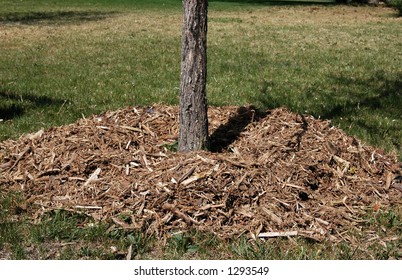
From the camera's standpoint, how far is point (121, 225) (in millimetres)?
4547

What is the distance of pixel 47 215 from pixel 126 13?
24.2m

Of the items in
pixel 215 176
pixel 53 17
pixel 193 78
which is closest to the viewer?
pixel 215 176

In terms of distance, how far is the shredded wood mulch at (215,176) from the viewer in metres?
4.69

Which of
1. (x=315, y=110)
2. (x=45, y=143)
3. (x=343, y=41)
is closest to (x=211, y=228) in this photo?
(x=45, y=143)

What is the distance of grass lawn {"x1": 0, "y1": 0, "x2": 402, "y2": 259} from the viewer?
4367 mm

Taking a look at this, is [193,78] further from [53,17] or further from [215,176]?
[53,17]

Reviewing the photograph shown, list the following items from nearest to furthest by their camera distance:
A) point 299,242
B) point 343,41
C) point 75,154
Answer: point 299,242 < point 75,154 < point 343,41

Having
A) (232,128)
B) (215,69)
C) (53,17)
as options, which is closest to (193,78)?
(232,128)

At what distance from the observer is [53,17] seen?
24359 millimetres

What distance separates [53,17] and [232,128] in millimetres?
20119

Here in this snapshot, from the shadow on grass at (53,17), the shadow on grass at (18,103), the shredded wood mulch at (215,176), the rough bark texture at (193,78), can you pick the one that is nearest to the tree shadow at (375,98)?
the shredded wood mulch at (215,176)

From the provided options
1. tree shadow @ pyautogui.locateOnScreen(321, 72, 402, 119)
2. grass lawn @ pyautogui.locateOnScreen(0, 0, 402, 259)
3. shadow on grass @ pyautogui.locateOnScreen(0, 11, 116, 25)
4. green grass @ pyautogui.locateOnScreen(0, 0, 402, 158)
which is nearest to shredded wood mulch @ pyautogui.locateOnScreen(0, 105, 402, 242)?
grass lawn @ pyautogui.locateOnScreen(0, 0, 402, 259)

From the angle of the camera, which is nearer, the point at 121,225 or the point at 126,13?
the point at 121,225

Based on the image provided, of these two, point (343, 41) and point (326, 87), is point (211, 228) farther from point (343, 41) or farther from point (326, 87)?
point (343, 41)
